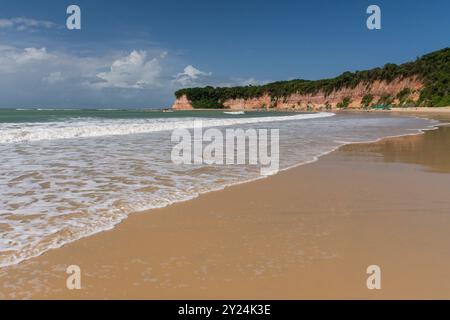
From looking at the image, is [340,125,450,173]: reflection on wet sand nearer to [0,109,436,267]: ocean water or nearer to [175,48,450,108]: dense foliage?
[0,109,436,267]: ocean water

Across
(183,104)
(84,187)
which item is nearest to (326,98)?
(183,104)

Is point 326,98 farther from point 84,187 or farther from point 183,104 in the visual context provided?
point 84,187

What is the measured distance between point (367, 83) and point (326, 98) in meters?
16.3

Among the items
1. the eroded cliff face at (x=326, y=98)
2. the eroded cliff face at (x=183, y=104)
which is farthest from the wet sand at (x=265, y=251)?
the eroded cliff face at (x=183, y=104)

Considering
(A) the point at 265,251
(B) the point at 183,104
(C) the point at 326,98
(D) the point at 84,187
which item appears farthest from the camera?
(B) the point at 183,104

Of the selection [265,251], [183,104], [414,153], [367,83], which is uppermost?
[367,83]

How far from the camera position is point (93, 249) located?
3709 millimetres

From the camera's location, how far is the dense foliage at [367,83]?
82.2 metres

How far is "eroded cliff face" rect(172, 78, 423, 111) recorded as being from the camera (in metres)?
99.3

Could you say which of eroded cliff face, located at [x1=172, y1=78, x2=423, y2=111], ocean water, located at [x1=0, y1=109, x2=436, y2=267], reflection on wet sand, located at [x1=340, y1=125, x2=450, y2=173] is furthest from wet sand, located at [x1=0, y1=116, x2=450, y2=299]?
eroded cliff face, located at [x1=172, y1=78, x2=423, y2=111]

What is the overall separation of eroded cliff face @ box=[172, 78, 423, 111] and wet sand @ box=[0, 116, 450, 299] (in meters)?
96.5

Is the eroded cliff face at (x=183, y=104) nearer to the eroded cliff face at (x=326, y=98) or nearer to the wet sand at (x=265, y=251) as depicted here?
the eroded cliff face at (x=326, y=98)

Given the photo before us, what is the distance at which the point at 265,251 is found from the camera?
12.0 ft
